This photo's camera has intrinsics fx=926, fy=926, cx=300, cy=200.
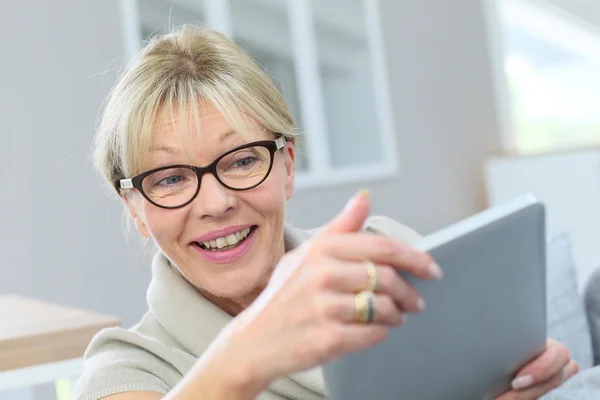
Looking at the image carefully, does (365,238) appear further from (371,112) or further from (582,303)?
(371,112)

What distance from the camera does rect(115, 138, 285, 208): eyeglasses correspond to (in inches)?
53.6

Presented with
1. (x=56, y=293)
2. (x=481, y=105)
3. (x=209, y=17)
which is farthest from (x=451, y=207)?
(x=56, y=293)

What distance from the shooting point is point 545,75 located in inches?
259

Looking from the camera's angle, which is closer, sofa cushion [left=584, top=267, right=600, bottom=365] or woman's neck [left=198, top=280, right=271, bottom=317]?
woman's neck [left=198, top=280, right=271, bottom=317]

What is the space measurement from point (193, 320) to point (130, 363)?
0.16 m

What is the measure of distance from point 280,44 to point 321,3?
423 millimetres

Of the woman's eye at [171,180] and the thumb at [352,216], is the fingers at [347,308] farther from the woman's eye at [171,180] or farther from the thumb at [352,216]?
the woman's eye at [171,180]

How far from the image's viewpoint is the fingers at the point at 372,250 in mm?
820

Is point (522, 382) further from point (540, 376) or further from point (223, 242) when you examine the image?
point (223, 242)

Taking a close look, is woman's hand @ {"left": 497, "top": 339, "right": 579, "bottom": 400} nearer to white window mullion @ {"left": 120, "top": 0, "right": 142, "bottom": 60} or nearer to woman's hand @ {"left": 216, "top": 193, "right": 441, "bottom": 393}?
woman's hand @ {"left": 216, "top": 193, "right": 441, "bottom": 393}

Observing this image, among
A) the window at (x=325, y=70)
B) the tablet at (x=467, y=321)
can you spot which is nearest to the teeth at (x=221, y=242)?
the tablet at (x=467, y=321)

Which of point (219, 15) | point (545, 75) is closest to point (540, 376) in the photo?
point (219, 15)

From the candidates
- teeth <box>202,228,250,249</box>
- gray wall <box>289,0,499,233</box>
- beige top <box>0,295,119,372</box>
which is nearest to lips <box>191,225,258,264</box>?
teeth <box>202,228,250,249</box>

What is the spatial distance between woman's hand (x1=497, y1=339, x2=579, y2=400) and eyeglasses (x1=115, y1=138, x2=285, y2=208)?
0.48 metres
